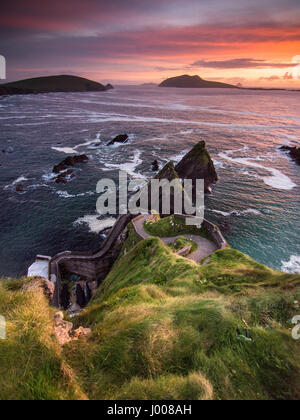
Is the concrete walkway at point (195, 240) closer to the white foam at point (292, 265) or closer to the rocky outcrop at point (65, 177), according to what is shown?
the white foam at point (292, 265)

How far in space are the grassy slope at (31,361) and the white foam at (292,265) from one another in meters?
29.6

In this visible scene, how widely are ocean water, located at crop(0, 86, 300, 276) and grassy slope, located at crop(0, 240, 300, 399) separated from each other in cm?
2457

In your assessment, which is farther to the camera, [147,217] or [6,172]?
[6,172]

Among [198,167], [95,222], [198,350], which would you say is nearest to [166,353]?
[198,350]

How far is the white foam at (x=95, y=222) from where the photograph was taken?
119ft

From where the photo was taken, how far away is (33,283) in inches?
421

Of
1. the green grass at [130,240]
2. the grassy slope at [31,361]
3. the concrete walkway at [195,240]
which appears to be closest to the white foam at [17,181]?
the green grass at [130,240]

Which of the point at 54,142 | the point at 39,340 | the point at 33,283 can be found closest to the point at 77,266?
the point at 33,283

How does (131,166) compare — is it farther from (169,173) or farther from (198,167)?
(169,173)

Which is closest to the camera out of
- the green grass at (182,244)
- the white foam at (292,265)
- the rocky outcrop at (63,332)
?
the rocky outcrop at (63,332)

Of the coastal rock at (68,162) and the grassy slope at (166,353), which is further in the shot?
the coastal rock at (68,162)
